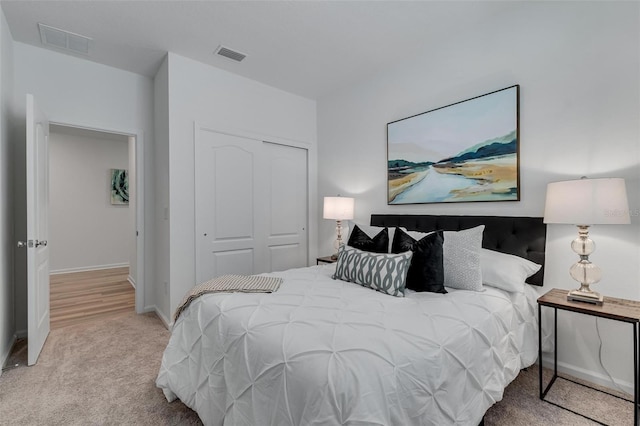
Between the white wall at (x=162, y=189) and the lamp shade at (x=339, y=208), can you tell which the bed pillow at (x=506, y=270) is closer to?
the lamp shade at (x=339, y=208)

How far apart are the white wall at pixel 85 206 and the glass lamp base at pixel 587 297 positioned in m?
5.95

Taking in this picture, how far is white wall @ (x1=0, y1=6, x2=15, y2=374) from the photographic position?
7.53 ft

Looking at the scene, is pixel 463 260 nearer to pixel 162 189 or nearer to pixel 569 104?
pixel 569 104

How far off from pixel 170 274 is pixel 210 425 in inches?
73.0

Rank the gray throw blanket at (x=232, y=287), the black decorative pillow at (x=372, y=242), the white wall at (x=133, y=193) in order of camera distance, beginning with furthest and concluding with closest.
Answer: the white wall at (x=133, y=193) < the black decorative pillow at (x=372, y=242) < the gray throw blanket at (x=232, y=287)

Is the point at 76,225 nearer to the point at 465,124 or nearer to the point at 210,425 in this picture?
the point at 210,425

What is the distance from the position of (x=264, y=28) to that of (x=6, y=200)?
2.51 metres

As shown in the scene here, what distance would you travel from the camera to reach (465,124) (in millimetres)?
2625

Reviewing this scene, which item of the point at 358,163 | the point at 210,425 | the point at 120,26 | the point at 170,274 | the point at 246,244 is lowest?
the point at 210,425

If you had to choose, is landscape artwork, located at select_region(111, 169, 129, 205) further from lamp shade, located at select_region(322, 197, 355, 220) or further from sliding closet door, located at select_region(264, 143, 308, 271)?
lamp shade, located at select_region(322, 197, 355, 220)

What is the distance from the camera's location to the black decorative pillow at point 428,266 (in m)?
1.92

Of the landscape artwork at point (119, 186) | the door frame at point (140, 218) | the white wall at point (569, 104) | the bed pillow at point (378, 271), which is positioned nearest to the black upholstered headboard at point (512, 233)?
the white wall at point (569, 104)

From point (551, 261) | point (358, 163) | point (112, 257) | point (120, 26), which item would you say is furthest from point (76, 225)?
point (551, 261)

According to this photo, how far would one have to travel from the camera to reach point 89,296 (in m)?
4.08
